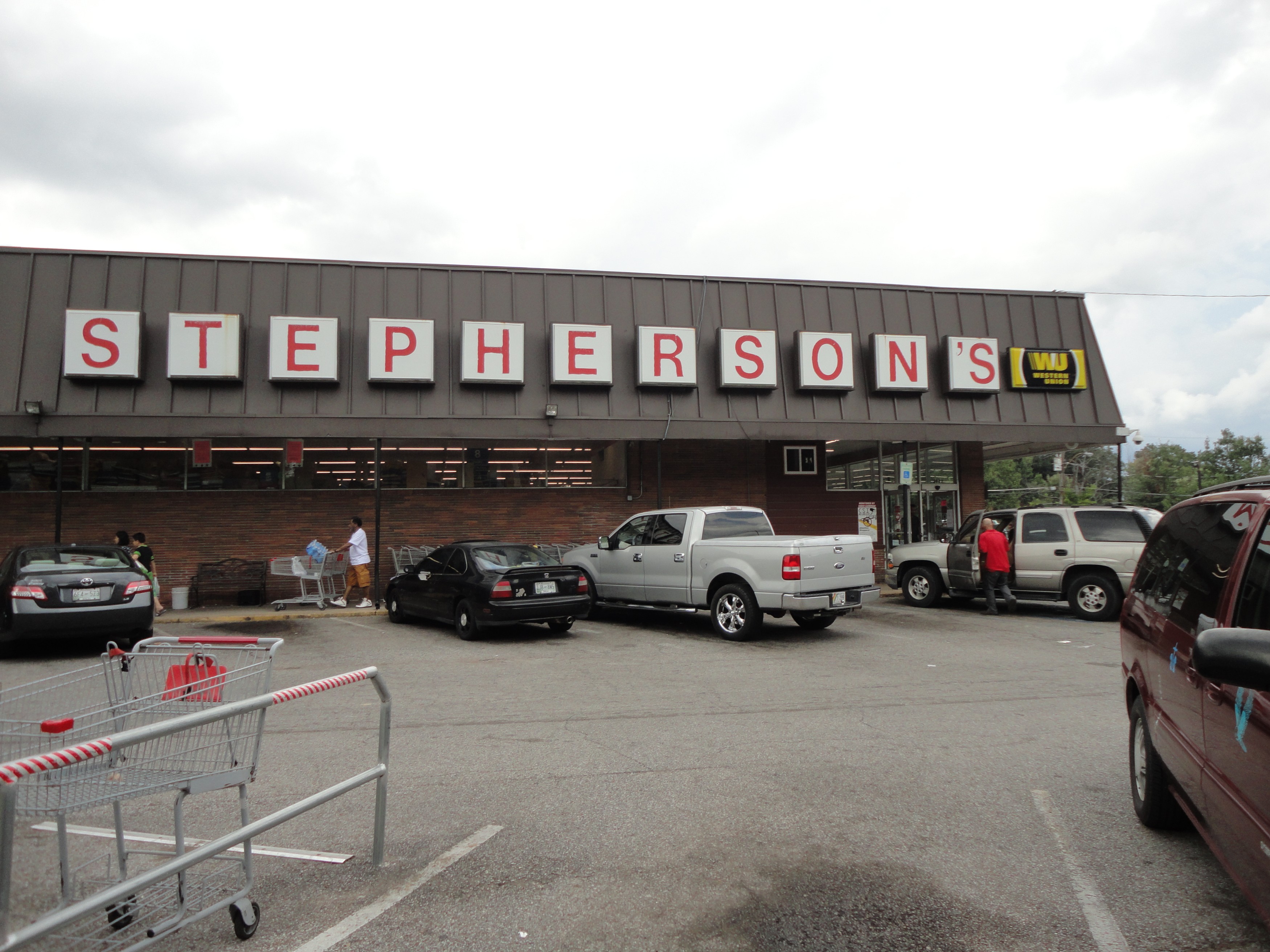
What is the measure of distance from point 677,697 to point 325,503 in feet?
41.8

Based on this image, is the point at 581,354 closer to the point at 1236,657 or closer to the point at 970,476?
the point at 970,476

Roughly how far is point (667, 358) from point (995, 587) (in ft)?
26.3

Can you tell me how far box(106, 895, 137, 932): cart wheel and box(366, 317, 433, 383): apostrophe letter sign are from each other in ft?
47.0

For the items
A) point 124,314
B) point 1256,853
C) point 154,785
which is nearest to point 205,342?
point 124,314

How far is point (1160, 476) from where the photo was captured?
78.1m

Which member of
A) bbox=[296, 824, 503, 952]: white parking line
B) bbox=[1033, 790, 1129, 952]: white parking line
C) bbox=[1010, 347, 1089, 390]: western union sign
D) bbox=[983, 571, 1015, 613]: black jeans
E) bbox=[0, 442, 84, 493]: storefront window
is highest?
bbox=[1010, 347, 1089, 390]: western union sign

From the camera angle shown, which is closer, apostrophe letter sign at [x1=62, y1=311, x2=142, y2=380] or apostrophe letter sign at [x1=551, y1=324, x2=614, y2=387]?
apostrophe letter sign at [x1=62, y1=311, x2=142, y2=380]

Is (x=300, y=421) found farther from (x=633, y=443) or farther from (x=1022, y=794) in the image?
(x=1022, y=794)

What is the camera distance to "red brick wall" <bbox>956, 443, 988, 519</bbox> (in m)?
21.4

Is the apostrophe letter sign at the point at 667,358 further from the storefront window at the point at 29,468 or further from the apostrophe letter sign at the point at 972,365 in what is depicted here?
the storefront window at the point at 29,468

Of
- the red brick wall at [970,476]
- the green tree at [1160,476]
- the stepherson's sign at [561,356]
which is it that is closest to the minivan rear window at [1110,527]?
the stepherson's sign at [561,356]

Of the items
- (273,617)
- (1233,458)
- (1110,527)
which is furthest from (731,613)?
(1233,458)

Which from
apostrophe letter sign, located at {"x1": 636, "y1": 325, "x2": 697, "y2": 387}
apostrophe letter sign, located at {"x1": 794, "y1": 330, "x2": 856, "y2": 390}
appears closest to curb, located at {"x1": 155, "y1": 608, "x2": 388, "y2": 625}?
apostrophe letter sign, located at {"x1": 636, "y1": 325, "x2": 697, "y2": 387}

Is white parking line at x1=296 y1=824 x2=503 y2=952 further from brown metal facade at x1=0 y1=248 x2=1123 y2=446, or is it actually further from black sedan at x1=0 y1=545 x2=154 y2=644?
brown metal facade at x1=0 y1=248 x2=1123 y2=446
